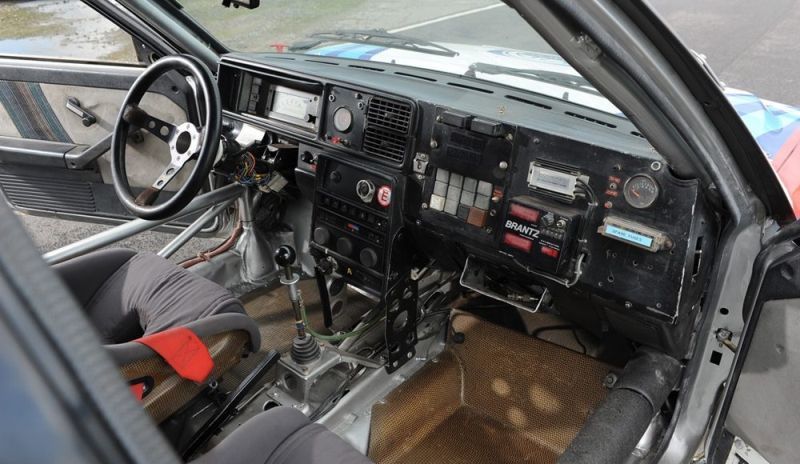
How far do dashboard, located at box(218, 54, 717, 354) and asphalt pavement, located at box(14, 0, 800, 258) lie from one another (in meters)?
0.33

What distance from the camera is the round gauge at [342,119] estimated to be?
2.13 meters

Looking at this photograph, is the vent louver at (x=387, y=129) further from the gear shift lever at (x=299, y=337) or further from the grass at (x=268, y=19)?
the grass at (x=268, y=19)

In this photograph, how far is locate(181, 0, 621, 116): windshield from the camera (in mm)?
2213

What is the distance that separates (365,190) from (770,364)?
4.25 feet

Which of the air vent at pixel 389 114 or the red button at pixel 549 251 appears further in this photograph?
the air vent at pixel 389 114

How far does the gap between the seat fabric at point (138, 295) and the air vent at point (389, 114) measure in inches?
29.7

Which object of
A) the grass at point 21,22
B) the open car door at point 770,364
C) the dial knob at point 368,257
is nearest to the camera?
the open car door at point 770,364

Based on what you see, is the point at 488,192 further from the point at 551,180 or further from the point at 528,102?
the point at 528,102

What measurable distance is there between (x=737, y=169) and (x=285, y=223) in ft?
7.08

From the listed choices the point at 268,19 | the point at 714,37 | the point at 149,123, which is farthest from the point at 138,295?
the point at 714,37

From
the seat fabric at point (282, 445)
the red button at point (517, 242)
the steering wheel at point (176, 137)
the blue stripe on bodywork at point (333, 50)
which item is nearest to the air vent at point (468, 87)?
the red button at point (517, 242)

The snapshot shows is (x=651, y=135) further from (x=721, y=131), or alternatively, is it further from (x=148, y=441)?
(x=148, y=441)

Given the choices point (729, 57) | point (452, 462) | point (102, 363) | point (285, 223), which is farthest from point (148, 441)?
point (729, 57)

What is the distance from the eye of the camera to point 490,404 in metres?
2.42
